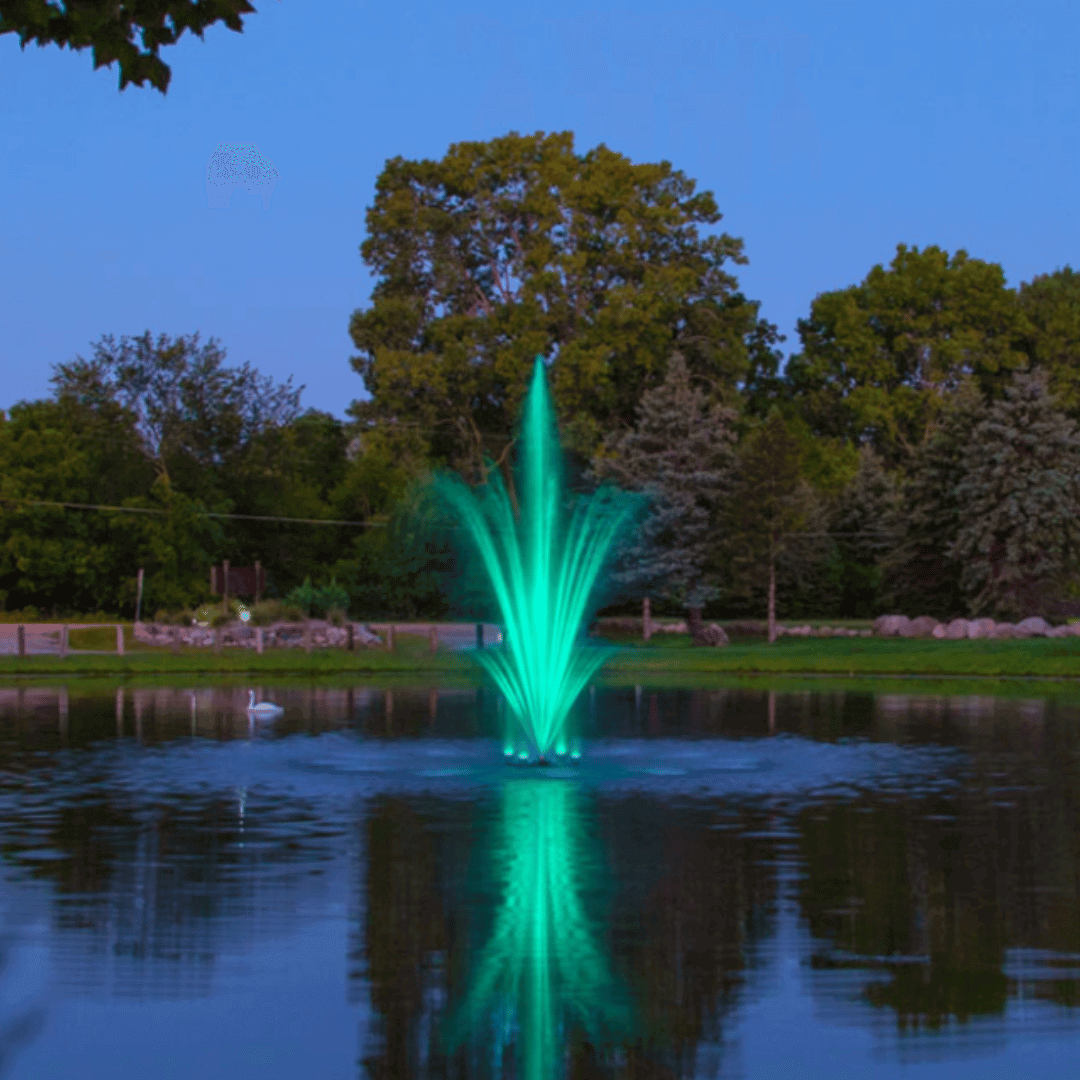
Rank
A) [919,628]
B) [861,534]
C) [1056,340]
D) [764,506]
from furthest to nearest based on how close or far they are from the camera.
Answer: [1056,340] < [861,534] < [919,628] < [764,506]

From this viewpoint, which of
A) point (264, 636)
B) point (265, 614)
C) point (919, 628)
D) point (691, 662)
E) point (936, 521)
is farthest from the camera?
point (936, 521)

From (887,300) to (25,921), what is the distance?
305 feet

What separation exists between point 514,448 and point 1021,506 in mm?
23324

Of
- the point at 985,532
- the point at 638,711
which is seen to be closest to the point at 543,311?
the point at 985,532

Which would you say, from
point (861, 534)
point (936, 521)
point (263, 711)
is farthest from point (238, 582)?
point (263, 711)

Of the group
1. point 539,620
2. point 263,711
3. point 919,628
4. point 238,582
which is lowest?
point 263,711

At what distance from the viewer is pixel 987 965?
1028 cm

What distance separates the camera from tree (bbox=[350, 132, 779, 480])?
72.4m

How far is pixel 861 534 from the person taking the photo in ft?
245

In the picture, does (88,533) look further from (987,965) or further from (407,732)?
(987,965)

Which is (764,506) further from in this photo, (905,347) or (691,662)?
(905,347)

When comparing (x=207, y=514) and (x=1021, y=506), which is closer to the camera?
(x=1021, y=506)

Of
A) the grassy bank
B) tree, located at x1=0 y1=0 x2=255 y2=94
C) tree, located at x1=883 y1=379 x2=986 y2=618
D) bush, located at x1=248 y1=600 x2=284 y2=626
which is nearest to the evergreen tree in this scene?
tree, located at x1=883 y1=379 x2=986 y2=618

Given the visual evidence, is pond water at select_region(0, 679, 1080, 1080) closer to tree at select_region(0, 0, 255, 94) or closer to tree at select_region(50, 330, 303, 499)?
tree at select_region(0, 0, 255, 94)
